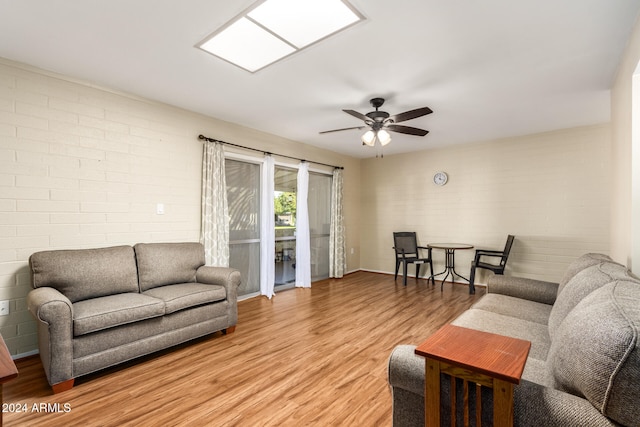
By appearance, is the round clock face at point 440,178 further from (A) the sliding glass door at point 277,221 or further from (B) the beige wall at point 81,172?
(B) the beige wall at point 81,172

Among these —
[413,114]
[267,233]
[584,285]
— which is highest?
[413,114]

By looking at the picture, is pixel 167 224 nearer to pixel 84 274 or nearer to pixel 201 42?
pixel 84 274

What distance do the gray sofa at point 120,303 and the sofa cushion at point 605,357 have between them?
2.68 m

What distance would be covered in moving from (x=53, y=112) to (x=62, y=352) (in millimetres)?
2120

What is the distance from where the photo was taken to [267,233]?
4.72m

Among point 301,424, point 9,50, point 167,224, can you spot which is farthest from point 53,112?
point 301,424

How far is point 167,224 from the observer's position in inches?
144

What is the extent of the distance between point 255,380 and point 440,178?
4.83 metres

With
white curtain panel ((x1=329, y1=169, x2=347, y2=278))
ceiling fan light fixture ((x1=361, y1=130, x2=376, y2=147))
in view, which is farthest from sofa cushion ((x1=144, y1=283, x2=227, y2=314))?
white curtain panel ((x1=329, y1=169, x2=347, y2=278))

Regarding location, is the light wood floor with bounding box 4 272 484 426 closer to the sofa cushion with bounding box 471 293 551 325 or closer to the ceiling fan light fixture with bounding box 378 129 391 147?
the sofa cushion with bounding box 471 293 551 325

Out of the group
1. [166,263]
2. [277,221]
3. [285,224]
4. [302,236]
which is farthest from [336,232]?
[166,263]

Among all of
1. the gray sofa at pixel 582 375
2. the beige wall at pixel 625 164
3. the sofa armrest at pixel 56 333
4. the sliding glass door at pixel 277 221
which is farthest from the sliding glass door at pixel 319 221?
the gray sofa at pixel 582 375

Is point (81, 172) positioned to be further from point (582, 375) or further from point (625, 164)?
point (625, 164)

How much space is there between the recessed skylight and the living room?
19 centimetres
